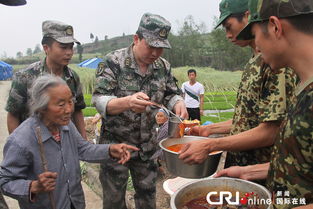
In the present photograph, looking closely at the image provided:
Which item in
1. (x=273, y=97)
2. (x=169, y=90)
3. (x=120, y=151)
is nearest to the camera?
(x=273, y=97)

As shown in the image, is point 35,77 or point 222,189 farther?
point 35,77

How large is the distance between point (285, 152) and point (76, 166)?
5.48 feet

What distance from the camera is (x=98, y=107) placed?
9.44 ft

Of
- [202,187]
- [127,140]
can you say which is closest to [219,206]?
[202,187]

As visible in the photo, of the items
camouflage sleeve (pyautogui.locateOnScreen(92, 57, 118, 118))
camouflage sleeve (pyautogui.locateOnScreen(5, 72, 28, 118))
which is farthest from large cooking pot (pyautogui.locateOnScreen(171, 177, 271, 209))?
camouflage sleeve (pyautogui.locateOnScreen(5, 72, 28, 118))

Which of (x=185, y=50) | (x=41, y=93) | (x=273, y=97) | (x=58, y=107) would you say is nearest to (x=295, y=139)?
(x=273, y=97)

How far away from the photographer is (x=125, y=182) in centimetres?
320

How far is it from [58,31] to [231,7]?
2.11 m

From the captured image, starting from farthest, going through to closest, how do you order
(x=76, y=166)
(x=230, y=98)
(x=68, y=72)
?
(x=230, y=98) < (x=68, y=72) < (x=76, y=166)

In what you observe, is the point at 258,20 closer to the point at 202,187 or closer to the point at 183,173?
the point at 202,187

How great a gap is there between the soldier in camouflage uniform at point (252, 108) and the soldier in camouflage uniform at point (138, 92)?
32.6 inches

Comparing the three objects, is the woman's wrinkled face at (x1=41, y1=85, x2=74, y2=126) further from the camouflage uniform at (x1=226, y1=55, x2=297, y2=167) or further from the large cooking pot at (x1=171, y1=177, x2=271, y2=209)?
the camouflage uniform at (x1=226, y1=55, x2=297, y2=167)

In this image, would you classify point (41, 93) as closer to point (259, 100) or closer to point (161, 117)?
point (161, 117)

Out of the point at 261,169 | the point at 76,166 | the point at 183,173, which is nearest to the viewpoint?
the point at 261,169
